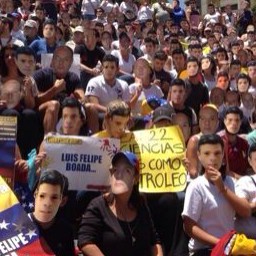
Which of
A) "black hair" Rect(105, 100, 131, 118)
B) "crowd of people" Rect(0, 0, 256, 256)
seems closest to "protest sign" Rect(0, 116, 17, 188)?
"crowd of people" Rect(0, 0, 256, 256)

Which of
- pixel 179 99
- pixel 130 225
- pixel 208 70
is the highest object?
pixel 208 70

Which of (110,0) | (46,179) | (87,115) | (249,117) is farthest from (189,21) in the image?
(46,179)

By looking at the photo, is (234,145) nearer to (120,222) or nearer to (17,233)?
(120,222)

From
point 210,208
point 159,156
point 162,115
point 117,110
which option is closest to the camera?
point 210,208

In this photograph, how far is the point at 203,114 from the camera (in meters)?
8.01

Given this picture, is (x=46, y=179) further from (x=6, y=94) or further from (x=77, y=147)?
(x=6, y=94)

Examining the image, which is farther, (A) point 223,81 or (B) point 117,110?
(A) point 223,81

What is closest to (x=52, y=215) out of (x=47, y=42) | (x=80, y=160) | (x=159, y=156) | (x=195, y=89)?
(x=80, y=160)

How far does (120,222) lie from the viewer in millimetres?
5395

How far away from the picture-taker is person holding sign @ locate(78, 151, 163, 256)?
5.34 metres

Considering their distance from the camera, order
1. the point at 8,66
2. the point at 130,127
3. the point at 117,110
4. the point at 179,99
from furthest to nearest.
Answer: the point at 179,99 → the point at 8,66 → the point at 130,127 → the point at 117,110

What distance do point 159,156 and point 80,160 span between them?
0.78 m

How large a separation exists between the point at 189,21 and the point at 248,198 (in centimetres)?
1546

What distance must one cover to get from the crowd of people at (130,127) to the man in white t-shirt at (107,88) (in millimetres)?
15
